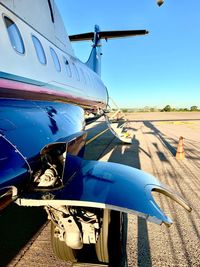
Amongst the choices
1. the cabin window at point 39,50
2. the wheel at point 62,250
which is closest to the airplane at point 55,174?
the wheel at point 62,250

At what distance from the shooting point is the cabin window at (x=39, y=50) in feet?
12.9

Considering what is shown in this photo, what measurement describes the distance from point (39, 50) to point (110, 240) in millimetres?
2807

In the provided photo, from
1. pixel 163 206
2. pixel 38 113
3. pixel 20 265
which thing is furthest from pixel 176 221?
pixel 38 113

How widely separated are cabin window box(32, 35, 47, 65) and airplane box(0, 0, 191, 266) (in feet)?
0.86

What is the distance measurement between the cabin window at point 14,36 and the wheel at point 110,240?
2.08m

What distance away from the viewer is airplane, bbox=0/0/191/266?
2096 mm

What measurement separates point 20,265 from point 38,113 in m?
1.62

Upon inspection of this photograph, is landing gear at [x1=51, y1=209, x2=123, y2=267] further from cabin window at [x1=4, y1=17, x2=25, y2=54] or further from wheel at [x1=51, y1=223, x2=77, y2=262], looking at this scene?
cabin window at [x1=4, y1=17, x2=25, y2=54]

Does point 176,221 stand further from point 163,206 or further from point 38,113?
point 38,113

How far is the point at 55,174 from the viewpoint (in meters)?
2.51

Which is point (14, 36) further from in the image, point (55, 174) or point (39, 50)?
point (55, 174)

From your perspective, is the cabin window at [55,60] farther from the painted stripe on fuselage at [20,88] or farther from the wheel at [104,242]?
the wheel at [104,242]

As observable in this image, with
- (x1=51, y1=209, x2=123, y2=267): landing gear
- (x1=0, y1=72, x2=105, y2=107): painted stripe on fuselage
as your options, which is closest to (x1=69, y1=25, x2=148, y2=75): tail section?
(x1=0, y1=72, x2=105, y2=107): painted stripe on fuselage

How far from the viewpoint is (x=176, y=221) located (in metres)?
4.12
